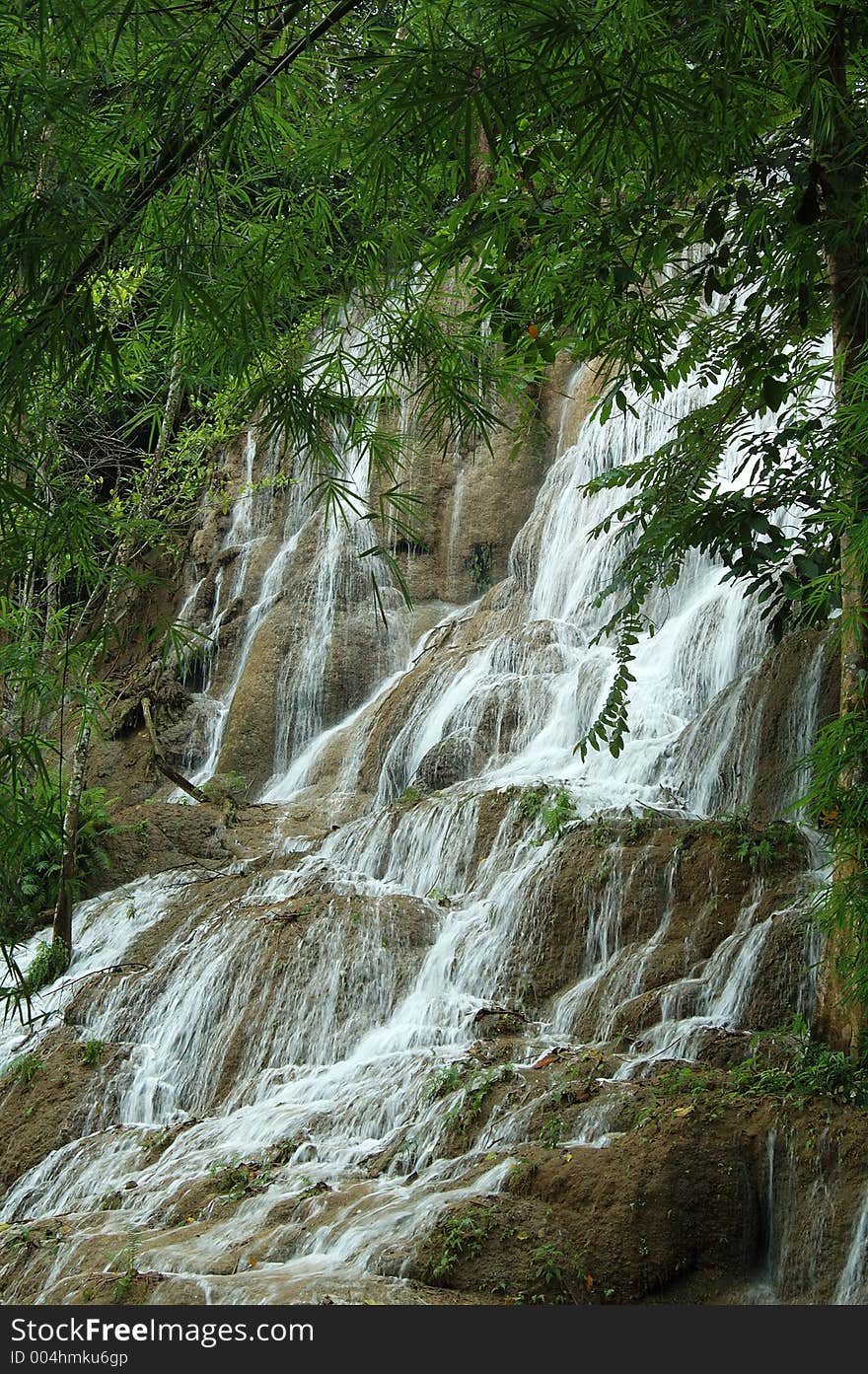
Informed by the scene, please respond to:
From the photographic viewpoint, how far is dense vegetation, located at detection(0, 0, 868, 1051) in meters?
2.85

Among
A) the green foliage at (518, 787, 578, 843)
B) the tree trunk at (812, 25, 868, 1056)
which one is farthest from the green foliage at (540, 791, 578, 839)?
the tree trunk at (812, 25, 868, 1056)

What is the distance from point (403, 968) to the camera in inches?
323

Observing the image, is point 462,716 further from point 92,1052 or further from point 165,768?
point 92,1052

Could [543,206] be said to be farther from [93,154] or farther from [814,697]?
[814,697]

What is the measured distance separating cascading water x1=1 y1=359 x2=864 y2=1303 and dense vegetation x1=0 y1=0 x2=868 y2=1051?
4.89ft

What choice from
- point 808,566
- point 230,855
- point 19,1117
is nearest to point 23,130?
point 808,566

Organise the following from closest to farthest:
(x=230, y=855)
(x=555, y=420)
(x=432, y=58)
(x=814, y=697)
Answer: (x=432, y=58)
(x=814, y=697)
(x=230, y=855)
(x=555, y=420)

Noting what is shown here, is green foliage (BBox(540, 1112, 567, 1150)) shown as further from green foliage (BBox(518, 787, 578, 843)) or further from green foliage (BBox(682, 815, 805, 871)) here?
green foliage (BBox(518, 787, 578, 843))

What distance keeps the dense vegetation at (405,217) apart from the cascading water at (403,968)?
58.7 inches

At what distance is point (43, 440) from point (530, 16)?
1682 millimetres

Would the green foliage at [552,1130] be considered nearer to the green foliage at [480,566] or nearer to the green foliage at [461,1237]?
the green foliage at [461,1237]

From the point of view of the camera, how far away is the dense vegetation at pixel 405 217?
285 centimetres

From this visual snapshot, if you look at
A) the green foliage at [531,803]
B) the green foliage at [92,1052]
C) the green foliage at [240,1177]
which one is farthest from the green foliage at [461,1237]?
the green foliage at [92,1052]

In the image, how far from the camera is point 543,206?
181 inches
